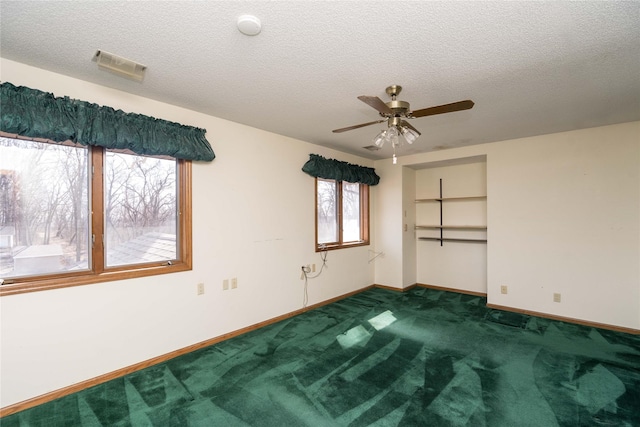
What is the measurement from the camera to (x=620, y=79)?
2.30 m

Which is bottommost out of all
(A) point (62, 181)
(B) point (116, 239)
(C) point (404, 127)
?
(B) point (116, 239)

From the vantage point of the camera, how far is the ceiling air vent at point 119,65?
6.42ft

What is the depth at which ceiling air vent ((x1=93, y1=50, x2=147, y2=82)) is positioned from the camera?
1957 mm

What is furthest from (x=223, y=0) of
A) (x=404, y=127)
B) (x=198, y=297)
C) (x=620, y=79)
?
(x=620, y=79)

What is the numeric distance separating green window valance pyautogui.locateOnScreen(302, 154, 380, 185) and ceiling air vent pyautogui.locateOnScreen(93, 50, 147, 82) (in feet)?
7.53

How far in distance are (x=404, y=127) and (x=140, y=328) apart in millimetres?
2935

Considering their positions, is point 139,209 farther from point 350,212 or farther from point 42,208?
point 350,212

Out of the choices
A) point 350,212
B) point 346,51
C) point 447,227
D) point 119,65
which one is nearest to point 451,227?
point 447,227

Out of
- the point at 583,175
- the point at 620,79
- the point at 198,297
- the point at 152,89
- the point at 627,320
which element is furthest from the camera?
the point at 583,175

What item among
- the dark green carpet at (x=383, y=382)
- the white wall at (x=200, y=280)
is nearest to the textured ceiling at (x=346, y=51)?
the white wall at (x=200, y=280)

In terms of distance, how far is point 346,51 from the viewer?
6.26 feet

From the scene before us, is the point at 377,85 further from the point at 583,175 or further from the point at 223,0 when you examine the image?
the point at 583,175

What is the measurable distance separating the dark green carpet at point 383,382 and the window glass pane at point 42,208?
106 cm

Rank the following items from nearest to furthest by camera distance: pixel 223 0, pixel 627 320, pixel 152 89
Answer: pixel 223 0 < pixel 152 89 < pixel 627 320
